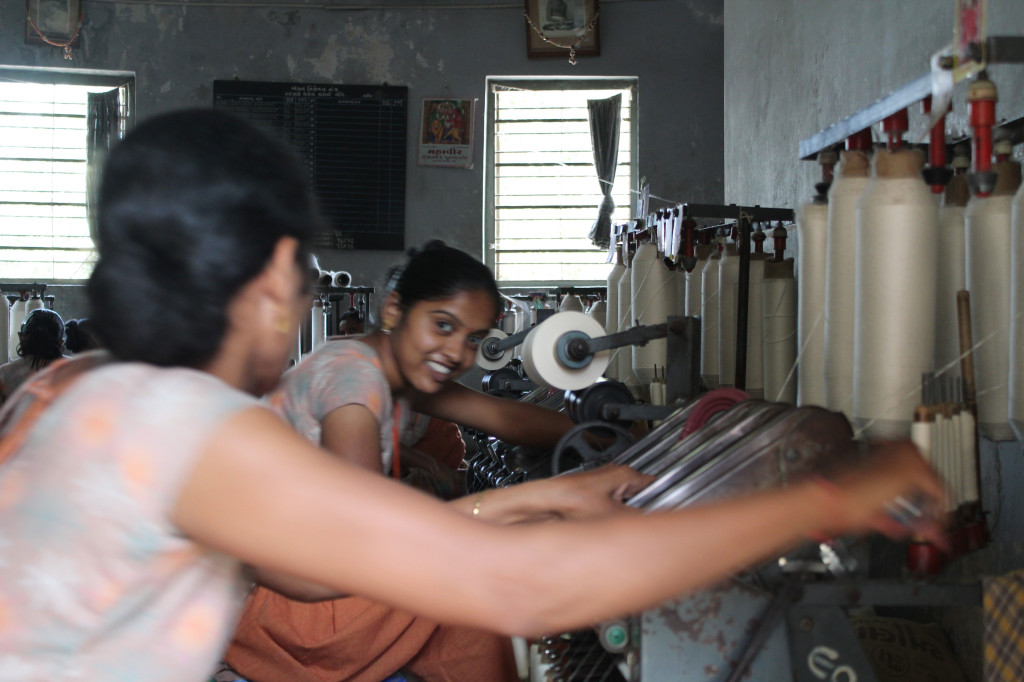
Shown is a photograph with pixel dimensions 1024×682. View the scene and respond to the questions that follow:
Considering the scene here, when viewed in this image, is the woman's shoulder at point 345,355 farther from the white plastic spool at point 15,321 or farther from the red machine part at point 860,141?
the white plastic spool at point 15,321

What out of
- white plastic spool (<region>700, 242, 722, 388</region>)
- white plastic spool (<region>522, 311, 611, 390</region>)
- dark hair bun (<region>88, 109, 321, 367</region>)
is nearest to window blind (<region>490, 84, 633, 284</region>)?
white plastic spool (<region>700, 242, 722, 388</region>)

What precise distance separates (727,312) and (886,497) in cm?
179

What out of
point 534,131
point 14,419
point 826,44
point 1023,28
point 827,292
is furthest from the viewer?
point 534,131

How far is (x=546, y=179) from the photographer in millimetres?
8211

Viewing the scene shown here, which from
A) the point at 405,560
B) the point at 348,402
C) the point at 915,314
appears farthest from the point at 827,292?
the point at 405,560

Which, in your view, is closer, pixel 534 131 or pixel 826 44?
pixel 826 44

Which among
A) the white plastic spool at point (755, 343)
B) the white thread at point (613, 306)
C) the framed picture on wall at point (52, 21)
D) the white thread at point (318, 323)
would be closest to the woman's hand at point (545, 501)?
the white plastic spool at point (755, 343)

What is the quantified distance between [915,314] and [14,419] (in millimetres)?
1284

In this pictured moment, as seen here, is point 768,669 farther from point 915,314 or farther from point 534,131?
point 534,131

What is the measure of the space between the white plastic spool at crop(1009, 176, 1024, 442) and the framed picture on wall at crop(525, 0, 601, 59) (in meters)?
6.79

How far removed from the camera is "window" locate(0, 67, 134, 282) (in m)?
8.10

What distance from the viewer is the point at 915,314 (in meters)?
1.55

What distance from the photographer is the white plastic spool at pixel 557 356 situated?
2.37m

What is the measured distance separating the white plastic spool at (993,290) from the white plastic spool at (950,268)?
6 centimetres
